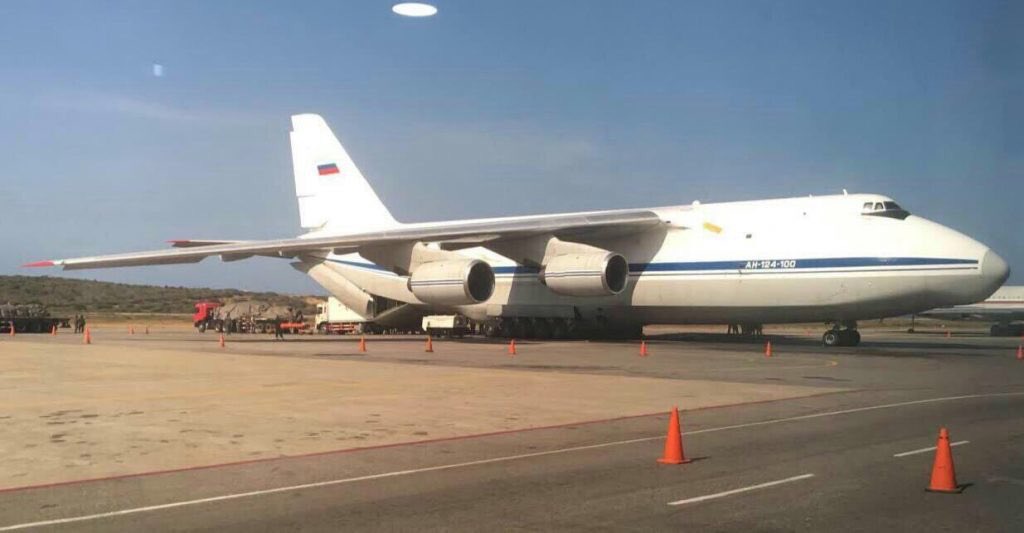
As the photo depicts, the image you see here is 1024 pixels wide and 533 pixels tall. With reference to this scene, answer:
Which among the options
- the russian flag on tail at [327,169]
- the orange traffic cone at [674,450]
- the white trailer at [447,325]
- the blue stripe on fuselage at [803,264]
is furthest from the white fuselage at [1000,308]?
the orange traffic cone at [674,450]

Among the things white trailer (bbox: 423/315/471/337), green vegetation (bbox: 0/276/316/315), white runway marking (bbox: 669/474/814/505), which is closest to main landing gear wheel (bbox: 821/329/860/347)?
white trailer (bbox: 423/315/471/337)

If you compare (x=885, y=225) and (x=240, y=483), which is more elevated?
(x=885, y=225)

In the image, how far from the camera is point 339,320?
1969 inches

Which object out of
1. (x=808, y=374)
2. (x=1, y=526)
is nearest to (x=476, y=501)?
(x=1, y=526)

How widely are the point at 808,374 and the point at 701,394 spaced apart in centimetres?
524

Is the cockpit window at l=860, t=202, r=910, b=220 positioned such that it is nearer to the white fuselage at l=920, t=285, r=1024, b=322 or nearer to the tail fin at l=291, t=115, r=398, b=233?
the tail fin at l=291, t=115, r=398, b=233

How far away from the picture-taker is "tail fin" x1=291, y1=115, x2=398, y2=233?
140 feet

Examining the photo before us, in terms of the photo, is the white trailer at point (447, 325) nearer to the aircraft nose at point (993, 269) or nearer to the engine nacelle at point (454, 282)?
the engine nacelle at point (454, 282)

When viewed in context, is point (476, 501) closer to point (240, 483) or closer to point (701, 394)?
point (240, 483)

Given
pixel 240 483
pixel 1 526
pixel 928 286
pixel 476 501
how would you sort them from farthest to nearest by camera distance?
pixel 928 286 → pixel 240 483 → pixel 476 501 → pixel 1 526

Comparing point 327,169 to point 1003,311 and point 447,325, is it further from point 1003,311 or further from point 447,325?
point 1003,311

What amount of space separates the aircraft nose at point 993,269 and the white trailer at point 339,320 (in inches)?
1145

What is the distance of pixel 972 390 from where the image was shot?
17422 millimetres

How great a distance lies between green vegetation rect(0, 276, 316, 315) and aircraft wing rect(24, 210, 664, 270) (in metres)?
62.0
